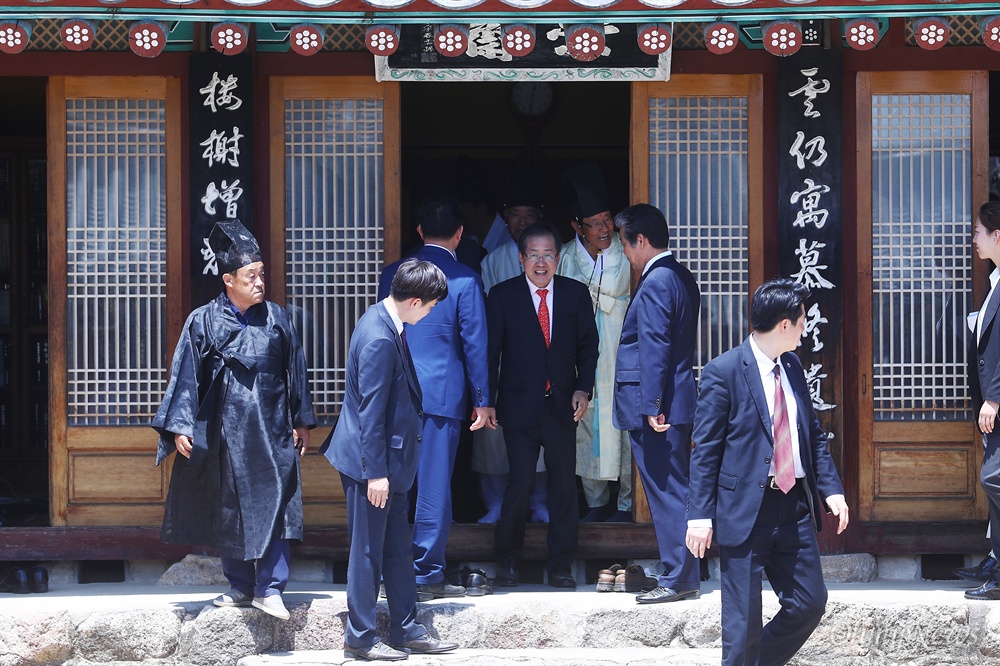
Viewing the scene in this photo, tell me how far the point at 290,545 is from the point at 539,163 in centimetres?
498

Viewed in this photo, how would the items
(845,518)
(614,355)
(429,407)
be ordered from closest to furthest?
(845,518), (429,407), (614,355)

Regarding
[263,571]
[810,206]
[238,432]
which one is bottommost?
[263,571]

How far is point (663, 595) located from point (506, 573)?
3.22 ft

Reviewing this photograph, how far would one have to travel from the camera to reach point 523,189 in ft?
30.2

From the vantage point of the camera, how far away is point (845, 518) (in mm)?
6004

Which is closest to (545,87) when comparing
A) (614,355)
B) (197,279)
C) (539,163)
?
(539,163)

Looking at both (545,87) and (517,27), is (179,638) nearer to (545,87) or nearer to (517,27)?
(517,27)

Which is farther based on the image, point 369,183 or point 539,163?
point 539,163

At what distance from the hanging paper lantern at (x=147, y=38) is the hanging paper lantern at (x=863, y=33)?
12.1 feet

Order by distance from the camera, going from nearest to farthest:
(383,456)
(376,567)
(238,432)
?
(383,456), (376,567), (238,432)

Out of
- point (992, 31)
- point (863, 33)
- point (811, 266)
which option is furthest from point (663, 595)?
point (992, 31)

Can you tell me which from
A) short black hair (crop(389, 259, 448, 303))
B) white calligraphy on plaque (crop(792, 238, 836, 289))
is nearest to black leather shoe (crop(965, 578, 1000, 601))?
white calligraphy on plaque (crop(792, 238, 836, 289))

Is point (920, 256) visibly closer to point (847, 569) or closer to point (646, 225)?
point (646, 225)

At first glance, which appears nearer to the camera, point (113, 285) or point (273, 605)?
point (273, 605)
